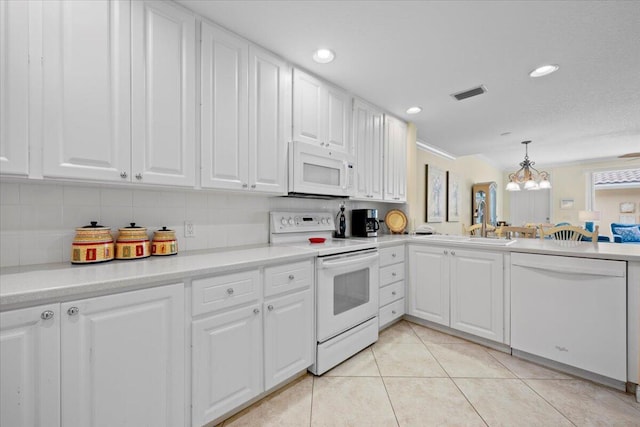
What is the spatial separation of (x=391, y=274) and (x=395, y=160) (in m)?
1.43

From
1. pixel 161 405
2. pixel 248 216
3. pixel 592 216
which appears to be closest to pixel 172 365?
pixel 161 405

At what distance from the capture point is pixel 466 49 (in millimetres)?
1938

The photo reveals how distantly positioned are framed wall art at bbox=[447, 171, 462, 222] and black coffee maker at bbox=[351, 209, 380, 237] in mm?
2961

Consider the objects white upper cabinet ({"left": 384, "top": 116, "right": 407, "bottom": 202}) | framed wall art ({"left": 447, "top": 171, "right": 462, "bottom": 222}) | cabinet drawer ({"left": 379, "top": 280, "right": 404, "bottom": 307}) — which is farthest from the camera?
framed wall art ({"left": 447, "top": 171, "right": 462, "bottom": 222})

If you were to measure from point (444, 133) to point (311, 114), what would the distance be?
2576mm

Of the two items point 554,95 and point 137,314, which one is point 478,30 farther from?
point 137,314

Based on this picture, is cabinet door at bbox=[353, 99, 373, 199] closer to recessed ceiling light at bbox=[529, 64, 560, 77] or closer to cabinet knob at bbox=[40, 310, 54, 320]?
recessed ceiling light at bbox=[529, 64, 560, 77]

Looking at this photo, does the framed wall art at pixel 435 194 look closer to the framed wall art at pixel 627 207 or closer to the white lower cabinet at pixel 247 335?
the white lower cabinet at pixel 247 335

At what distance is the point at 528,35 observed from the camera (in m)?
1.77

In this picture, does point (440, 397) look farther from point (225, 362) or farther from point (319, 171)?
point (319, 171)

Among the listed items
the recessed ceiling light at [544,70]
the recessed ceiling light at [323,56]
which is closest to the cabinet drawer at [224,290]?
the recessed ceiling light at [323,56]

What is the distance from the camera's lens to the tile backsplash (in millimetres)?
1298

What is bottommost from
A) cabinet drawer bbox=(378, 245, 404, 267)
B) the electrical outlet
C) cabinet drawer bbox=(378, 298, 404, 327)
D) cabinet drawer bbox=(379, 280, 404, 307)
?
cabinet drawer bbox=(378, 298, 404, 327)

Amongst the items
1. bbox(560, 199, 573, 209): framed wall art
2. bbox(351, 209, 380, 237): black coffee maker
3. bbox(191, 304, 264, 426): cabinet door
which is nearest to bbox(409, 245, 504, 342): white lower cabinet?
bbox(351, 209, 380, 237): black coffee maker
